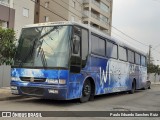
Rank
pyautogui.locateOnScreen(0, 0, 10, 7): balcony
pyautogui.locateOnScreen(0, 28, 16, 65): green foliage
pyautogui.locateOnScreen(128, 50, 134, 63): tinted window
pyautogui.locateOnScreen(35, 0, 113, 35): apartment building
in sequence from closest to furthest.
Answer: pyautogui.locateOnScreen(0, 28, 16, 65): green foliage
pyautogui.locateOnScreen(128, 50, 134, 63): tinted window
pyautogui.locateOnScreen(0, 0, 10, 7): balcony
pyautogui.locateOnScreen(35, 0, 113, 35): apartment building

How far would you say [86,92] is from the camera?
14.9m

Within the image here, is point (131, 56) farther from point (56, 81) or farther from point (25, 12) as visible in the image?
point (25, 12)

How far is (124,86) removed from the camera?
2153 cm

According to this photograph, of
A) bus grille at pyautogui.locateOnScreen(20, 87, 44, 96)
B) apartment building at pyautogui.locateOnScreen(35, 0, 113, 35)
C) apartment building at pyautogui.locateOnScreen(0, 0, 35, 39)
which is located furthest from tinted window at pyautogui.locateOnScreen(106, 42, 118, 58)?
apartment building at pyautogui.locateOnScreen(35, 0, 113, 35)

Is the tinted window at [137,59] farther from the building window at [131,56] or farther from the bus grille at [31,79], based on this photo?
the bus grille at [31,79]

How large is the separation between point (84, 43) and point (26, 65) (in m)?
2.69

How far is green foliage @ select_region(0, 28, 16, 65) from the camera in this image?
15281 millimetres

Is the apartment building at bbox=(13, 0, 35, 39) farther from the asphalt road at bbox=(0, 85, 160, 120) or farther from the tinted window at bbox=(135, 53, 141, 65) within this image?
the asphalt road at bbox=(0, 85, 160, 120)

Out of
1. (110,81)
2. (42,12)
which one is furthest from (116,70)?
(42,12)

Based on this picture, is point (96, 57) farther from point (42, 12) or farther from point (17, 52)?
point (42, 12)

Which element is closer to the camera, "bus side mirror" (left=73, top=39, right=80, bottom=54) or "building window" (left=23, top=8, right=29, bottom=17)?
"bus side mirror" (left=73, top=39, right=80, bottom=54)

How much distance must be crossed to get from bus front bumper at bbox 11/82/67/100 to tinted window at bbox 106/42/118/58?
5.46m

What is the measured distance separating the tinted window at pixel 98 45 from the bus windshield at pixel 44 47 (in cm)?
256

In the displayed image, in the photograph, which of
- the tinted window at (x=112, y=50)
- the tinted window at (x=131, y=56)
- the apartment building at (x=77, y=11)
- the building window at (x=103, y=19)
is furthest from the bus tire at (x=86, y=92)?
the building window at (x=103, y=19)
